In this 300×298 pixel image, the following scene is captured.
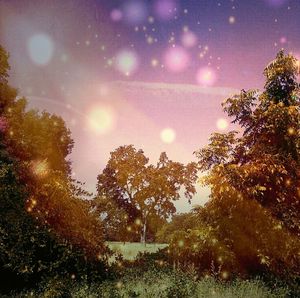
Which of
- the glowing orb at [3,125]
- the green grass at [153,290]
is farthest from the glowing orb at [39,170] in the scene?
the green grass at [153,290]

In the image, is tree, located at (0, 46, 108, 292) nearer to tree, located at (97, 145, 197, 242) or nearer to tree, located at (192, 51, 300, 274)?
tree, located at (192, 51, 300, 274)

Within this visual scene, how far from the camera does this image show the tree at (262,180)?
13.9m

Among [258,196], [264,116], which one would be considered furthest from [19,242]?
[264,116]

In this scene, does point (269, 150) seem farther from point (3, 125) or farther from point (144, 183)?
point (144, 183)

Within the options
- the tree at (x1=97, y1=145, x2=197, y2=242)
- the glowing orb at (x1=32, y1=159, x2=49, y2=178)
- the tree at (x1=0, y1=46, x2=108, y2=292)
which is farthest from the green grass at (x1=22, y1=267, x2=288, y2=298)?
the tree at (x1=97, y1=145, x2=197, y2=242)

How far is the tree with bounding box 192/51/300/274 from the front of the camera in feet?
45.6

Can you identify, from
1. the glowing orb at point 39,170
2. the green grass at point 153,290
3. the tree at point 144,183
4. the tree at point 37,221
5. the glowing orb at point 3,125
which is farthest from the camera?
the tree at point 144,183

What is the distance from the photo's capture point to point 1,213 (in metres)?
11.1

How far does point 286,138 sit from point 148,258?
802cm

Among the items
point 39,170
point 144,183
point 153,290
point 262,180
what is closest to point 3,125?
point 39,170

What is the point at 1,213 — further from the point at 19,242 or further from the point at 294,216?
the point at 294,216

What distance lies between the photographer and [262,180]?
14.7 meters

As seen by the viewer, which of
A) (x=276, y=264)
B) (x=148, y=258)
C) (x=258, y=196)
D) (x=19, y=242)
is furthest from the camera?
(x=148, y=258)

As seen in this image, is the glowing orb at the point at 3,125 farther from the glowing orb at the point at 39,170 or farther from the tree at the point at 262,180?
the tree at the point at 262,180
